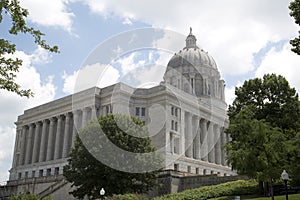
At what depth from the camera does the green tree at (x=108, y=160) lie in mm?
38344

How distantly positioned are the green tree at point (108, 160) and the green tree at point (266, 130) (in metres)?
11.0

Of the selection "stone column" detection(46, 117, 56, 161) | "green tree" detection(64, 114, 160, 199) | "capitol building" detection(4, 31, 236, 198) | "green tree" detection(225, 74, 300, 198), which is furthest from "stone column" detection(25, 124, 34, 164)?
"green tree" detection(225, 74, 300, 198)

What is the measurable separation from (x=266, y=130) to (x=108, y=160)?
17529 mm

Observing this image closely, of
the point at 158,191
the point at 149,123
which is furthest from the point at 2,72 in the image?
the point at 149,123

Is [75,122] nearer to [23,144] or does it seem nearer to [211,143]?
[23,144]

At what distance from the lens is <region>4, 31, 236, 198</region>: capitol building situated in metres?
72.1

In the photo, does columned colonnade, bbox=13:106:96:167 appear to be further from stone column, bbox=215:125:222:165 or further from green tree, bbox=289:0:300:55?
green tree, bbox=289:0:300:55

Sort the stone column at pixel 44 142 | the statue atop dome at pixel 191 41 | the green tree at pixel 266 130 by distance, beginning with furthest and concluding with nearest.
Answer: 1. the statue atop dome at pixel 191 41
2. the stone column at pixel 44 142
3. the green tree at pixel 266 130

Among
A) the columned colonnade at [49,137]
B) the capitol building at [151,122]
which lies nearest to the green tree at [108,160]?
the capitol building at [151,122]

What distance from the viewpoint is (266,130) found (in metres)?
30.1

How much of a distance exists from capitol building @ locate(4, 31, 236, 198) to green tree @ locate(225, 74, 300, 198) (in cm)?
2545

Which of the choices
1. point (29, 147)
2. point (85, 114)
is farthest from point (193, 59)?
point (29, 147)

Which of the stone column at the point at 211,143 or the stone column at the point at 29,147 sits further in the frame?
the stone column at the point at 29,147

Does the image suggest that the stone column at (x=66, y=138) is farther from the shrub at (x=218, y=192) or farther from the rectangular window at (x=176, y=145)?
the shrub at (x=218, y=192)
